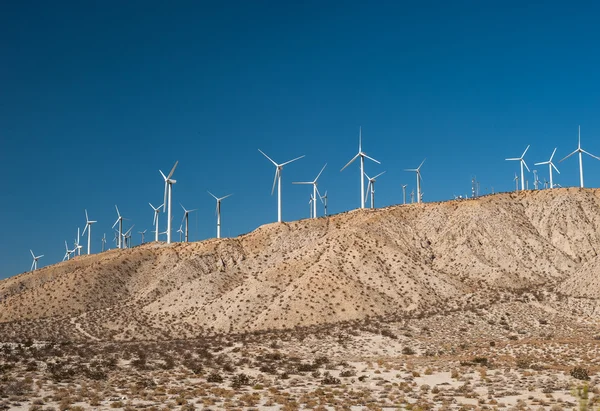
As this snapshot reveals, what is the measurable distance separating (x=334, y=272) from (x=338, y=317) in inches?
501

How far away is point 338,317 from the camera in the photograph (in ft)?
262

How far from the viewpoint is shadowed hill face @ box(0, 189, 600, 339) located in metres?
84.4

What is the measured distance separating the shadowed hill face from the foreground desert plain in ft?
1.18

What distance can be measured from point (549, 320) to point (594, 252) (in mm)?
29345

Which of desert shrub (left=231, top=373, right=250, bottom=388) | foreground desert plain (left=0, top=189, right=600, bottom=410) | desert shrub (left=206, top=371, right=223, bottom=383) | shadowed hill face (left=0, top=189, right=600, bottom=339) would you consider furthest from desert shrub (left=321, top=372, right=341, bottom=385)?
shadowed hill face (left=0, top=189, right=600, bottom=339)

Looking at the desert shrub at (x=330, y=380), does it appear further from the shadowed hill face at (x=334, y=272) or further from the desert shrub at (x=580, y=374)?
A: the shadowed hill face at (x=334, y=272)

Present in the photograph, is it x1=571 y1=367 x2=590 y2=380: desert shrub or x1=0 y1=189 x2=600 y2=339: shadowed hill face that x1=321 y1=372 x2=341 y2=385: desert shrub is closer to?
x1=571 y1=367 x2=590 y2=380: desert shrub

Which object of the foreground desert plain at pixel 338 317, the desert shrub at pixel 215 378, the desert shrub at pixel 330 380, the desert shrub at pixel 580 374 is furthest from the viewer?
the desert shrub at pixel 215 378

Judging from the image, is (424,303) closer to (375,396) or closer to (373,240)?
(373,240)

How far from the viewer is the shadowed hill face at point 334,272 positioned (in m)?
84.4

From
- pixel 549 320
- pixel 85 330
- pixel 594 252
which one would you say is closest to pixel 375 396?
pixel 549 320

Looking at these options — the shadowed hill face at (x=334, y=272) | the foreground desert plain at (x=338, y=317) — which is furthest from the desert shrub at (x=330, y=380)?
the shadowed hill face at (x=334, y=272)

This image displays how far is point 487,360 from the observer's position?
156 feet

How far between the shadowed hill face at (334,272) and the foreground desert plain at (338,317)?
1.18 ft
